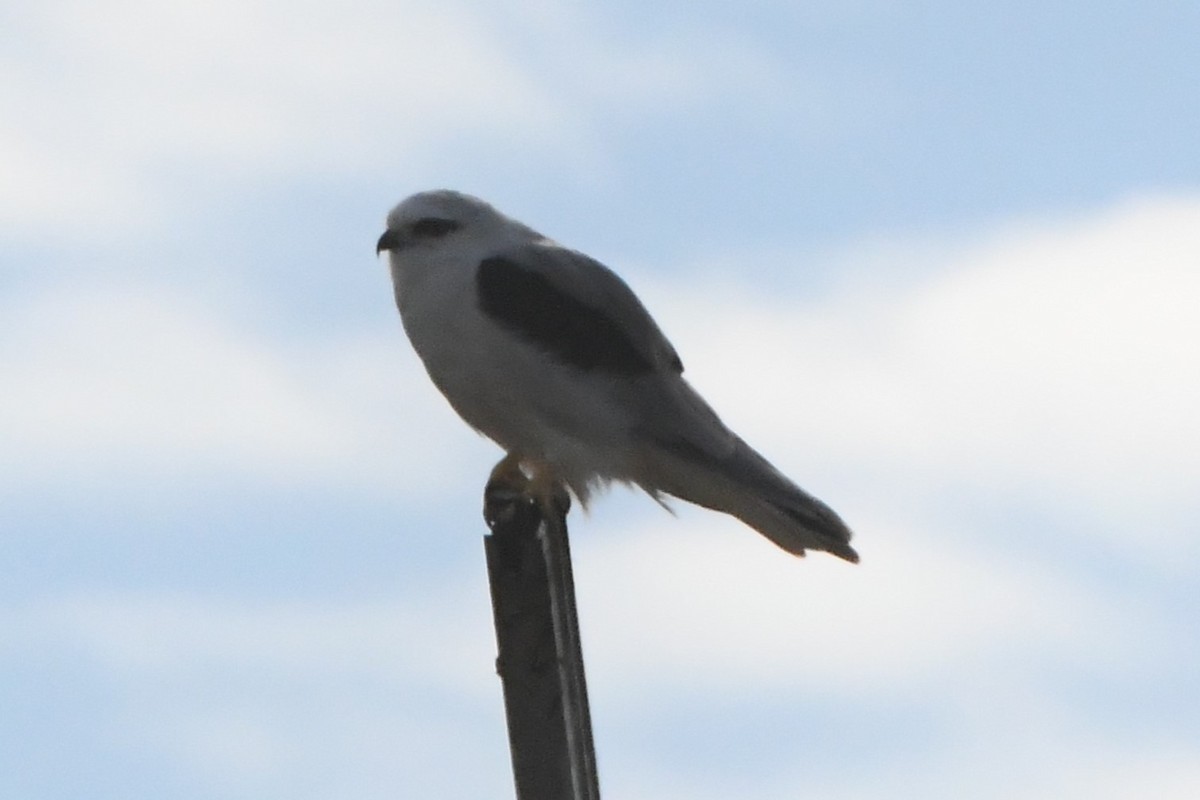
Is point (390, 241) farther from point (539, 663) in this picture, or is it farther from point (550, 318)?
point (539, 663)

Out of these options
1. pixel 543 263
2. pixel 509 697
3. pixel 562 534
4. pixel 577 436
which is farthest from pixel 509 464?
pixel 509 697

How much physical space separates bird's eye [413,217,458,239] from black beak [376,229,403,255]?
2.7 inches

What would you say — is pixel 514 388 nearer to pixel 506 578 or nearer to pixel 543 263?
pixel 543 263

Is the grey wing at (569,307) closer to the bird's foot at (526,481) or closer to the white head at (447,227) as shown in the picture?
the white head at (447,227)

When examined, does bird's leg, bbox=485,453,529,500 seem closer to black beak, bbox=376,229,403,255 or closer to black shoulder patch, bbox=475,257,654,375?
black shoulder patch, bbox=475,257,654,375

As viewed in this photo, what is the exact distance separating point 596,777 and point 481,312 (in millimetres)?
2775

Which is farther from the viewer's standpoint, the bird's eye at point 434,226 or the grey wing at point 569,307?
the bird's eye at point 434,226

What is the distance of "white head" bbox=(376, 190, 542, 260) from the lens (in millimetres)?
7496

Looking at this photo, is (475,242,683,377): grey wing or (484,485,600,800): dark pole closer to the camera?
(484,485,600,800): dark pole

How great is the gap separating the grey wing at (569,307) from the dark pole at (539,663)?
95.9 inches

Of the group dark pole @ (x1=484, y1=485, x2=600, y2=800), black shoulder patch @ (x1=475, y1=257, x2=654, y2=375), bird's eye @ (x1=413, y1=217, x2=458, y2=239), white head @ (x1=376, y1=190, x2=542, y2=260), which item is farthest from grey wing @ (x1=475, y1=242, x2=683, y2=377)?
dark pole @ (x1=484, y1=485, x2=600, y2=800)

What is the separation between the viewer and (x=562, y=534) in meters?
4.98

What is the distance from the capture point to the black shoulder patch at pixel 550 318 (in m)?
7.11

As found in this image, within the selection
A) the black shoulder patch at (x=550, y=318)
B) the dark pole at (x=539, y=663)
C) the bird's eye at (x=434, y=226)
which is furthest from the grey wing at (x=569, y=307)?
the dark pole at (x=539, y=663)
